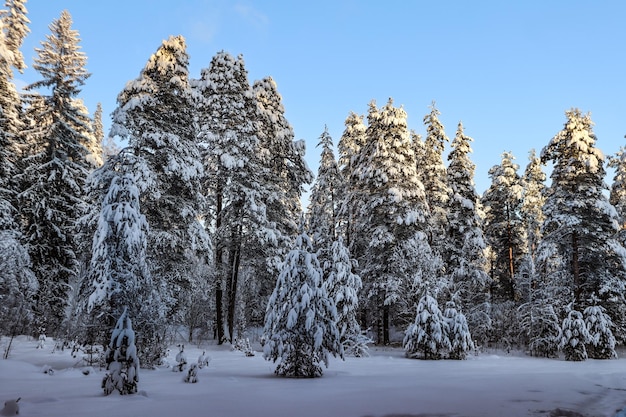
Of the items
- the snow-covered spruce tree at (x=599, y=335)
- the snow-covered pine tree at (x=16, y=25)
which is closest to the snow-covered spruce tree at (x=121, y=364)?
the snow-covered spruce tree at (x=599, y=335)

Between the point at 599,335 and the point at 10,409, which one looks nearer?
the point at 10,409

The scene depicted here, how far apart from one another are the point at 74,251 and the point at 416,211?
61.1ft

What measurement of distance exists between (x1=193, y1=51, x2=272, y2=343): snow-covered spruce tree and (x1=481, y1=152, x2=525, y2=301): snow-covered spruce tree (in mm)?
22624

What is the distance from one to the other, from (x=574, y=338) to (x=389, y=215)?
10.9 m

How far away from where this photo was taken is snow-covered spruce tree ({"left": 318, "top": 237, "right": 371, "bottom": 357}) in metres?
17.9

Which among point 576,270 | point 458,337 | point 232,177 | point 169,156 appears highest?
point 232,177

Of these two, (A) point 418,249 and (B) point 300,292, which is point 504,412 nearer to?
(B) point 300,292

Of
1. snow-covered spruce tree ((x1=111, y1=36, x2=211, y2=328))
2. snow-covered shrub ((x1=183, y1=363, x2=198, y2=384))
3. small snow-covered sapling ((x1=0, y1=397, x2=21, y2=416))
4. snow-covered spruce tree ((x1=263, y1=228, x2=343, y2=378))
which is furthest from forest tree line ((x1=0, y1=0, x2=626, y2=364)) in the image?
small snow-covered sapling ((x1=0, y1=397, x2=21, y2=416))

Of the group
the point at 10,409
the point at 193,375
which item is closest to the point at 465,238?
the point at 193,375

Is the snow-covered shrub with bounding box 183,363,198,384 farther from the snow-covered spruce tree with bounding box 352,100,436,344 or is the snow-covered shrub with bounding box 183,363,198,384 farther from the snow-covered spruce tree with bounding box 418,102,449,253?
the snow-covered spruce tree with bounding box 418,102,449,253

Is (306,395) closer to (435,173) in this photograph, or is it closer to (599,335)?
(599,335)

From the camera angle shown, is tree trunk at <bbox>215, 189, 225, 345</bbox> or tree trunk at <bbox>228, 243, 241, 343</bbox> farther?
tree trunk at <bbox>215, 189, 225, 345</bbox>

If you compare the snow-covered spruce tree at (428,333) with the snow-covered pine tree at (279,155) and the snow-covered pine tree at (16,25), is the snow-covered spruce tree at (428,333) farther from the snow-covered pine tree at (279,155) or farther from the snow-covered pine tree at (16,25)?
the snow-covered pine tree at (16,25)

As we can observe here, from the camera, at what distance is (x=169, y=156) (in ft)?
58.5
